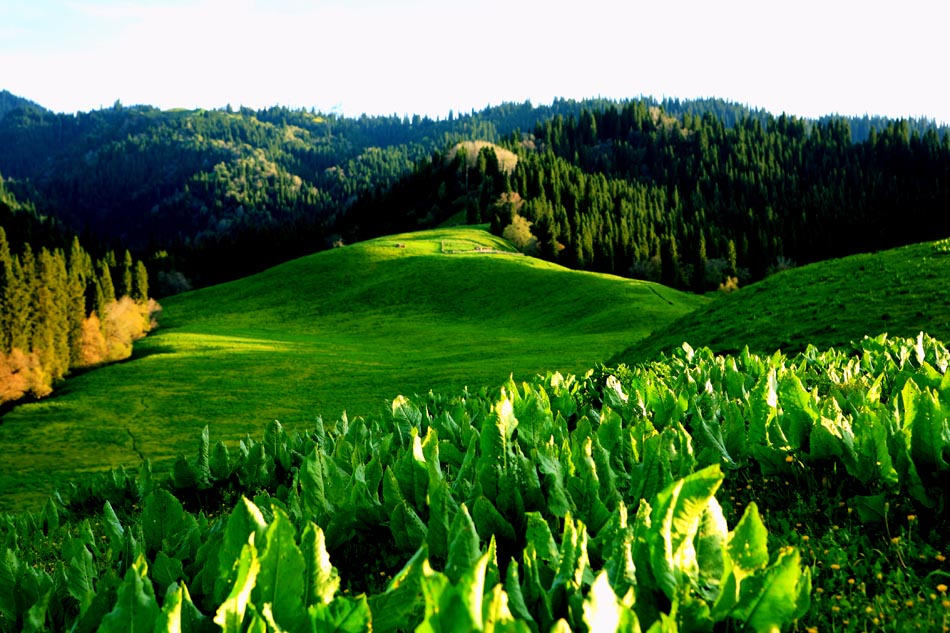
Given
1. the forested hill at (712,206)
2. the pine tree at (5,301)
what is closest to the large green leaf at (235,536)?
the pine tree at (5,301)

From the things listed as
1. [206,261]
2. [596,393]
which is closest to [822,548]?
[596,393]

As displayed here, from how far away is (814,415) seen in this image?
481 cm

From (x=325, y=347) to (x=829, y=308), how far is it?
4749cm

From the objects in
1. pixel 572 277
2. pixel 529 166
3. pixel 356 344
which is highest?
pixel 529 166

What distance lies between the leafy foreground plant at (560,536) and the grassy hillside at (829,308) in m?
18.0

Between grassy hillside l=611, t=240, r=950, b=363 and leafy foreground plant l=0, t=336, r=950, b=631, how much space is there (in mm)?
18025

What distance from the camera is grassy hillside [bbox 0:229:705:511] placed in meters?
35.8

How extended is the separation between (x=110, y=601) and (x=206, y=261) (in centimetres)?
16196

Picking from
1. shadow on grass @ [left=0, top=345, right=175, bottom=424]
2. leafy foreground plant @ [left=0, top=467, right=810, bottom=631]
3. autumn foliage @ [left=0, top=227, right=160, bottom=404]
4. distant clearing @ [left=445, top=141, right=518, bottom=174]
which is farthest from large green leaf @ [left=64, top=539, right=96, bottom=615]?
distant clearing @ [left=445, top=141, right=518, bottom=174]

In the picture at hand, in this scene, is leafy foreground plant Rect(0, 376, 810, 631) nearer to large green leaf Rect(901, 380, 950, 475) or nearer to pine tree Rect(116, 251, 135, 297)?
large green leaf Rect(901, 380, 950, 475)

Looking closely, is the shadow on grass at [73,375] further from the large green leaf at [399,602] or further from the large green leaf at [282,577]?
the large green leaf at [399,602]

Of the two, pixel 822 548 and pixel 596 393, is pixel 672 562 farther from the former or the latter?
pixel 596 393

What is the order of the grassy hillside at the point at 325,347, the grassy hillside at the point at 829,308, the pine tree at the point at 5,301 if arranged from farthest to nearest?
the pine tree at the point at 5,301
the grassy hillside at the point at 325,347
the grassy hillside at the point at 829,308

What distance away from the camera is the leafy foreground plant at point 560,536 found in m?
2.44
